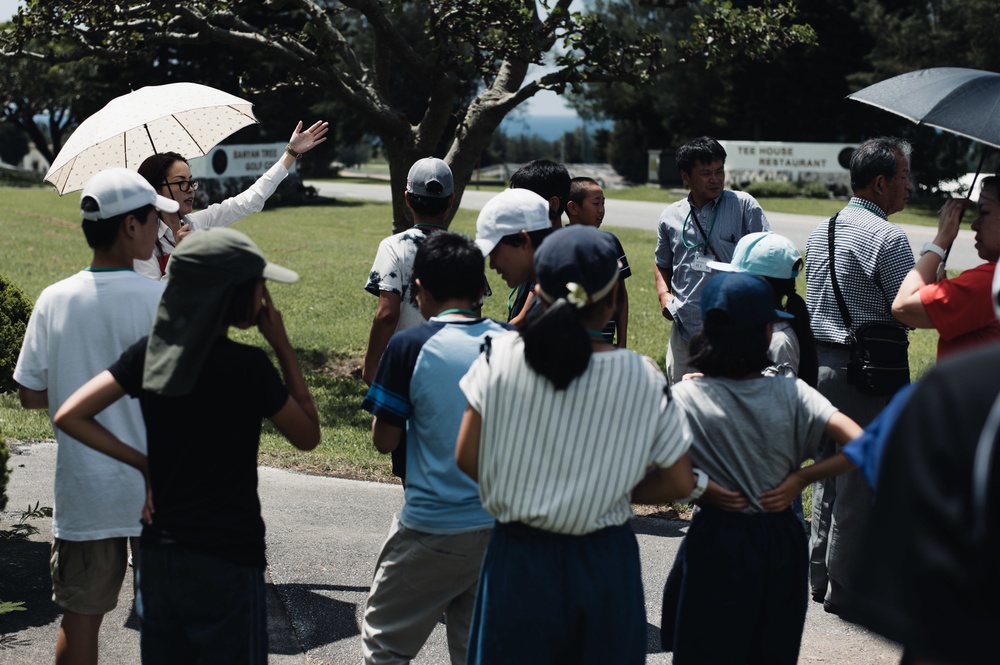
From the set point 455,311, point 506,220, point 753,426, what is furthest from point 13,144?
point 753,426

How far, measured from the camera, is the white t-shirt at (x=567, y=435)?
110 inches

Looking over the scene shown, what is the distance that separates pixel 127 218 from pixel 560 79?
217 inches

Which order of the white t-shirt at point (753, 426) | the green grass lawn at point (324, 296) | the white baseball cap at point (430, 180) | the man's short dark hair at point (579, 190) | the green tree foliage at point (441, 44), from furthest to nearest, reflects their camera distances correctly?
1. the green tree foliage at point (441, 44)
2. the green grass lawn at point (324, 296)
3. the man's short dark hair at point (579, 190)
4. the white baseball cap at point (430, 180)
5. the white t-shirt at point (753, 426)

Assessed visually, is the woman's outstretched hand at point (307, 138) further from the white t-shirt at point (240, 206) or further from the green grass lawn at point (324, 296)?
the green grass lawn at point (324, 296)

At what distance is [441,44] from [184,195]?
13.5 feet

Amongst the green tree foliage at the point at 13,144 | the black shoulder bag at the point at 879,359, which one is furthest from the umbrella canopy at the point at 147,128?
the green tree foliage at the point at 13,144

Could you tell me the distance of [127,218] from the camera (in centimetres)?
355

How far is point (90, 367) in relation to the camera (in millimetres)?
3572

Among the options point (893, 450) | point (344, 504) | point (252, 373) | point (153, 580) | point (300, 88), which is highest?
point (300, 88)

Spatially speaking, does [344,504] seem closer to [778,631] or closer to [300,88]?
[778,631]

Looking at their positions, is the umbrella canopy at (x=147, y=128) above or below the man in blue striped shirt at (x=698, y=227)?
above

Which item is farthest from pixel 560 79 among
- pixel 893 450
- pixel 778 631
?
pixel 893 450

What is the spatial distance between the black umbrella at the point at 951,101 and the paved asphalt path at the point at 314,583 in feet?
6.56

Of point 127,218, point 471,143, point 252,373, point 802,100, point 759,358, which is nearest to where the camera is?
point 252,373
